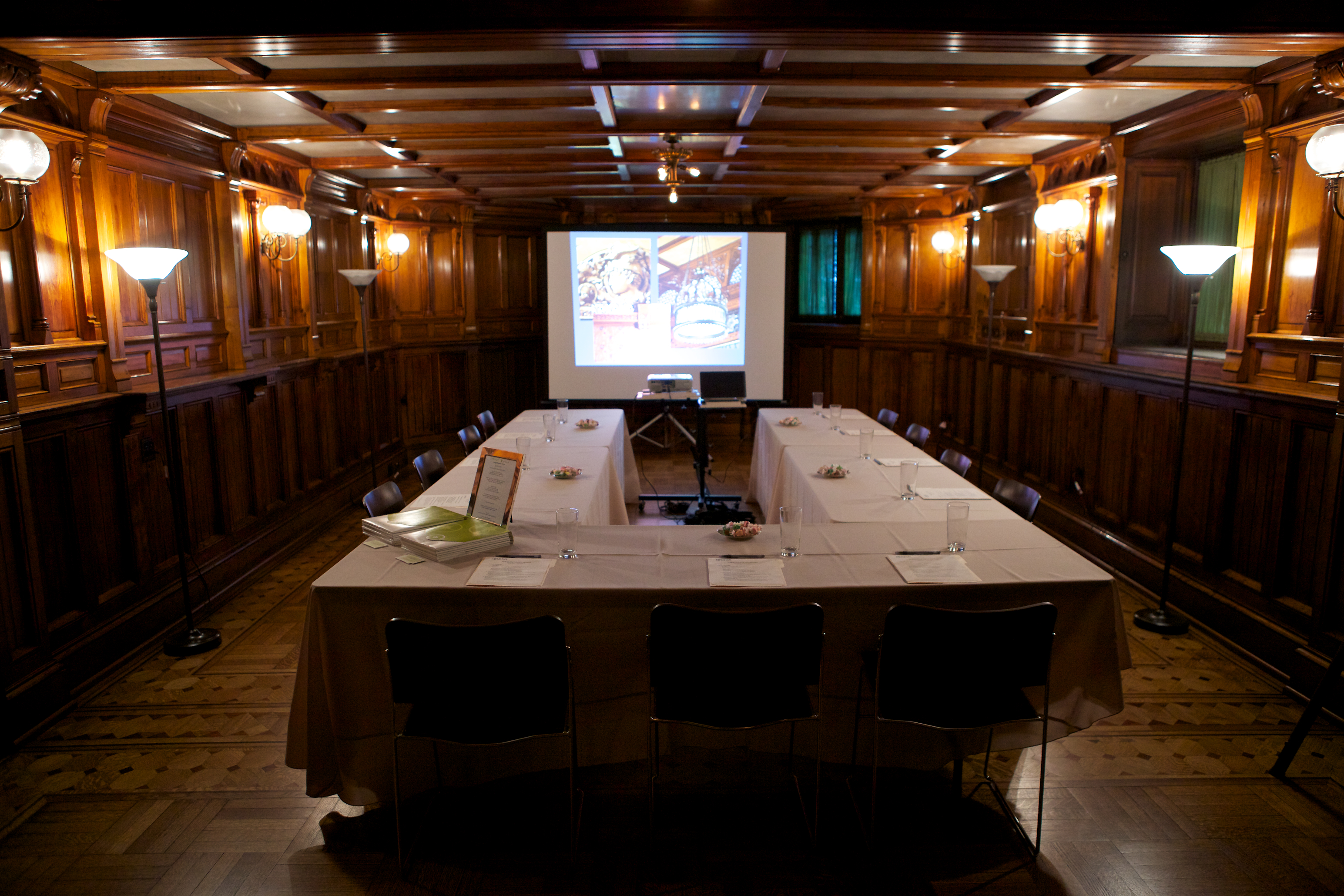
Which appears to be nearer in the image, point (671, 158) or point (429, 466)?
point (429, 466)

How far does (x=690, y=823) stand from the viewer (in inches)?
114

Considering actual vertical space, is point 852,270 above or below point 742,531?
above

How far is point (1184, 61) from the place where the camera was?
4.30 meters

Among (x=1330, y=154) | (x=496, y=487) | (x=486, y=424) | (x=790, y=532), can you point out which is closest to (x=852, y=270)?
(x=486, y=424)

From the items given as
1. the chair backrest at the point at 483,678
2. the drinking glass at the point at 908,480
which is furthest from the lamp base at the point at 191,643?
the drinking glass at the point at 908,480

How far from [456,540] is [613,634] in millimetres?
719

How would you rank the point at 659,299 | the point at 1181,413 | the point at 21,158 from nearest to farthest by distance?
the point at 21,158, the point at 1181,413, the point at 659,299

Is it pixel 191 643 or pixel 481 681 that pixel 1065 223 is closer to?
pixel 481 681

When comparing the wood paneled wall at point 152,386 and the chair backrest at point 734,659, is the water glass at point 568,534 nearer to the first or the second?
the chair backrest at point 734,659

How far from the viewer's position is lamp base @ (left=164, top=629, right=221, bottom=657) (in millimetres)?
4289

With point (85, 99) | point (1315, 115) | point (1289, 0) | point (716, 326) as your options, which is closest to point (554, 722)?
point (1289, 0)

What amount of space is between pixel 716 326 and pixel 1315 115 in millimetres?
5336

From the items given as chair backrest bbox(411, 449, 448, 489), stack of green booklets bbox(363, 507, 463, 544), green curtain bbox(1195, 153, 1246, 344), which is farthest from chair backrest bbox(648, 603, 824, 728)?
green curtain bbox(1195, 153, 1246, 344)

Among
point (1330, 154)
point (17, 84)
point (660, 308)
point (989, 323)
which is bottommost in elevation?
point (989, 323)
